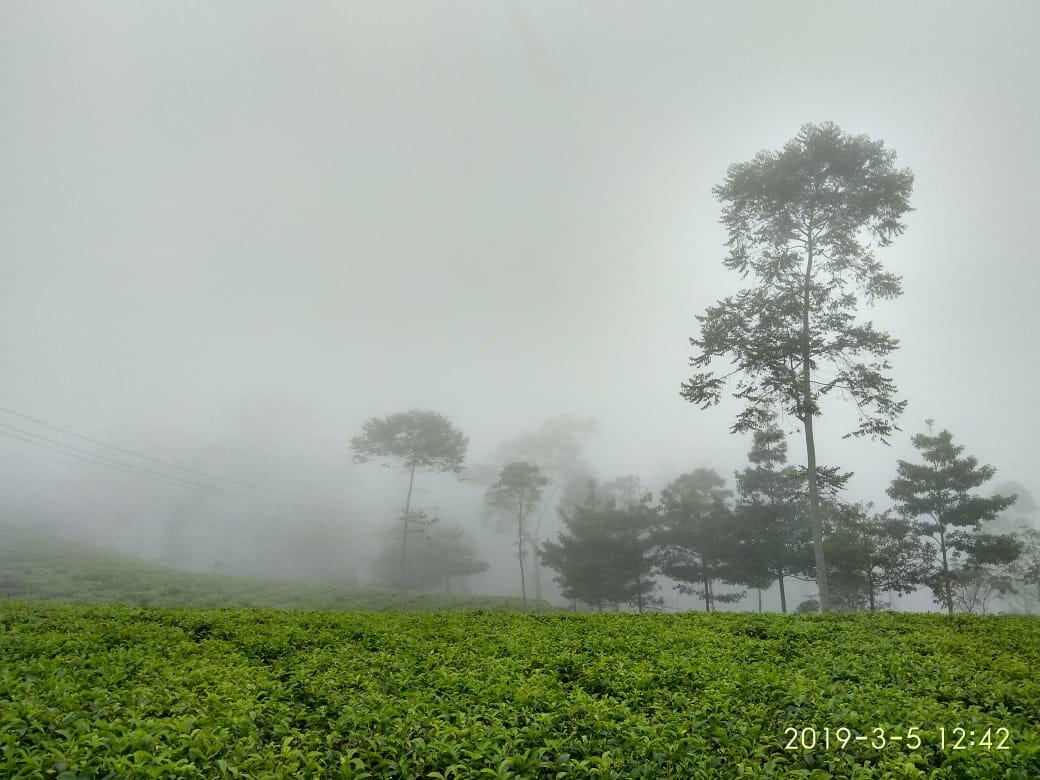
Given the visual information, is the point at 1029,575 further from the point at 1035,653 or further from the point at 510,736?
the point at 510,736

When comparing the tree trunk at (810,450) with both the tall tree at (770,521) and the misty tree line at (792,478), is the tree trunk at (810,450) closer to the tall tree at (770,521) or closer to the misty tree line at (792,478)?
the misty tree line at (792,478)

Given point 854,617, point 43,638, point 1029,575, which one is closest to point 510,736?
point 43,638

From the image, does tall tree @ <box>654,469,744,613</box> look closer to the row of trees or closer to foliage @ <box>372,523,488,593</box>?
the row of trees

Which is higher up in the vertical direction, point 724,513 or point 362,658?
point 724,513

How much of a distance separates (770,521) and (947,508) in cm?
1124

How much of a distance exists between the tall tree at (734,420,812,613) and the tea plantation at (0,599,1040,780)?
86.5ft

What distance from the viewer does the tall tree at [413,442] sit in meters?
49.4

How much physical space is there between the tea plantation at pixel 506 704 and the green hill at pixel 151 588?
20946mm

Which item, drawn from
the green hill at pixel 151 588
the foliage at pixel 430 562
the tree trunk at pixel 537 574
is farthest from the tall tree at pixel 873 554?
the foliage at pixel 430 562

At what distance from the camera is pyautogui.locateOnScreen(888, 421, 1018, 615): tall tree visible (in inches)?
1278

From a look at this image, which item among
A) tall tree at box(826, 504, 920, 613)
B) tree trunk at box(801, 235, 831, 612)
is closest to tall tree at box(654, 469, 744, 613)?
tall tree at box(826, 504, 920, 613)

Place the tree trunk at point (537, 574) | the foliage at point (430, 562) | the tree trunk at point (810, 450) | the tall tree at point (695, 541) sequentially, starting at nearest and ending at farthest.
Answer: the tree trunk at point (810, 450)
the tall tree at point (695, 541)
the tree trunk at point (537, 574)
the foliage at point (430, 562)

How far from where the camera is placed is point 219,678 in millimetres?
6207

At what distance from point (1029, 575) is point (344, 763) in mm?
62886
